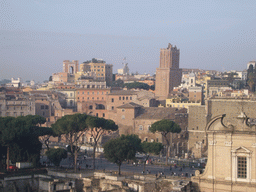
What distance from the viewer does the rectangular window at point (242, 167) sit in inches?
966

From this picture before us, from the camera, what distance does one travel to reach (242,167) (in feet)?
80.8

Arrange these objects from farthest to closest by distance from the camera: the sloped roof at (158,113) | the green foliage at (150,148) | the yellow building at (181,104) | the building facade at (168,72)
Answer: the building facade at (168,72)
the yellow building at (181,104)
the sloped roof at (158,113)
the green foliage at (150,148)

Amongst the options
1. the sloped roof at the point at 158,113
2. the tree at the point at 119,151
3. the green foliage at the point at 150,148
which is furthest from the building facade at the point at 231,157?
the sloped roof at the point at 158,113

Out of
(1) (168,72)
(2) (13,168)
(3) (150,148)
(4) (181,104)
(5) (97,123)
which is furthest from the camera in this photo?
(1) (168,72)

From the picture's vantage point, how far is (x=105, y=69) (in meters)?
132

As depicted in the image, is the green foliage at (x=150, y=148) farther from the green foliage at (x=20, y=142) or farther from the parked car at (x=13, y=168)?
the parked car at (x=13, y=168)

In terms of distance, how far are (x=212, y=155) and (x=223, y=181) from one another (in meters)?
1.33

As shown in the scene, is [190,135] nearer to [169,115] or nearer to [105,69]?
[169,115]

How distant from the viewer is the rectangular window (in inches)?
966

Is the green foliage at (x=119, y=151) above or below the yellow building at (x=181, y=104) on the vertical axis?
below

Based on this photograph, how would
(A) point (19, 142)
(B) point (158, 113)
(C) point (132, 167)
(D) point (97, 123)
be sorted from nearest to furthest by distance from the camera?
(A) point (19, 142)
(C) point (132, 167)
(D) point (97, 123)
(B) point (158, 113)

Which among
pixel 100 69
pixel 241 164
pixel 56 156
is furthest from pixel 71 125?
pixel 100 69

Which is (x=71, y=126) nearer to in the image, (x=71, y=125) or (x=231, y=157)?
(x=71, y=125)

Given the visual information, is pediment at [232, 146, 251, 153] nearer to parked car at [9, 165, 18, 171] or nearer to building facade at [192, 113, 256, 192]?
building facade at [192, 113, 256, 192]
